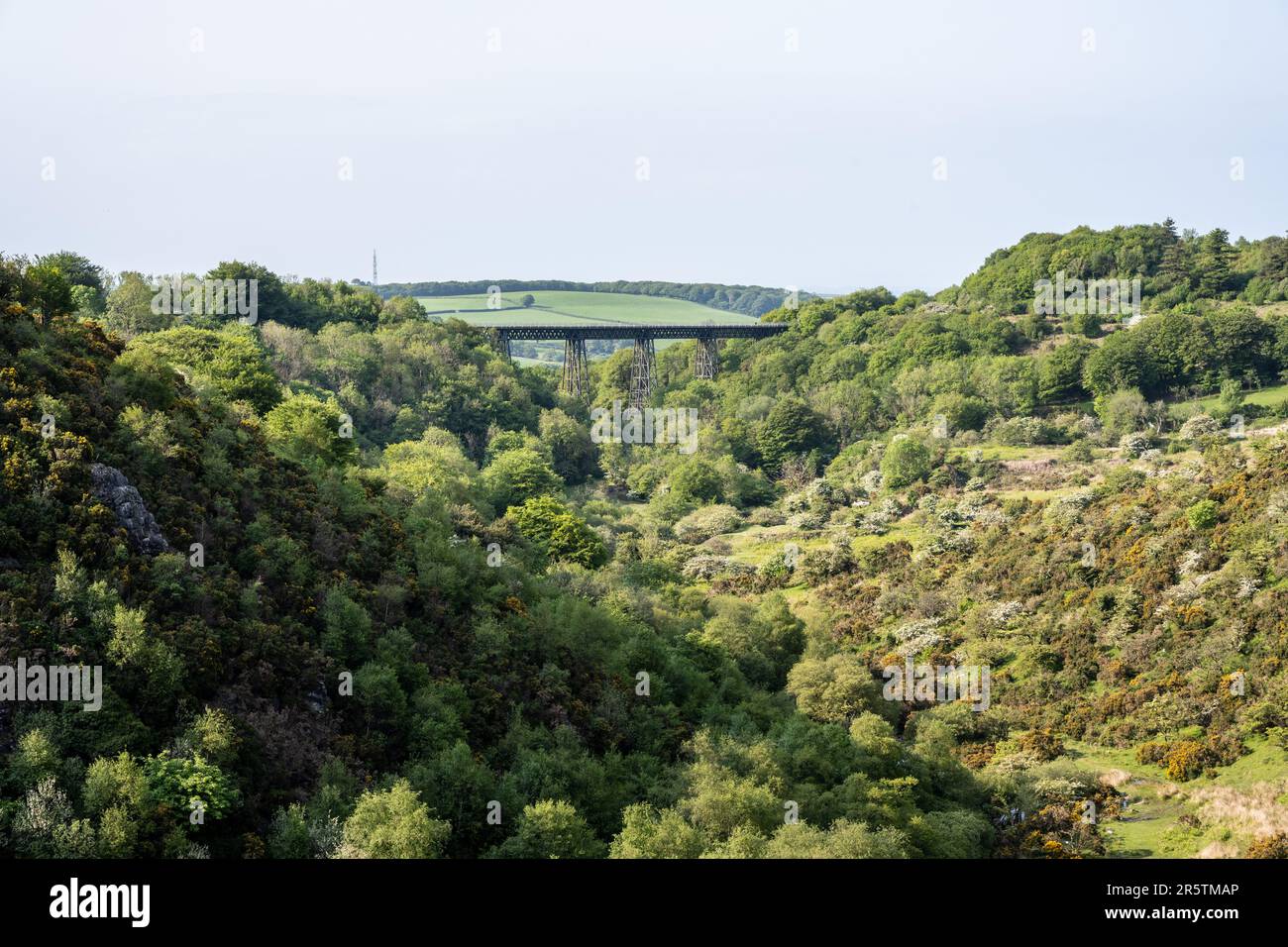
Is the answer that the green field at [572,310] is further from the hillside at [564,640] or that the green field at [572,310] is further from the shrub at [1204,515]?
the shrub at [1204,515]

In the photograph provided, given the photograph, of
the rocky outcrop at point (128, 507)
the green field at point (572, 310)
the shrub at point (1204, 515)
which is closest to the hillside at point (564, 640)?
the rocky outcrop at point (128, 507)

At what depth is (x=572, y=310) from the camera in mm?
172875

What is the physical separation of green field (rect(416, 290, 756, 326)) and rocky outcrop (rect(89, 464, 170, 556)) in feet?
356

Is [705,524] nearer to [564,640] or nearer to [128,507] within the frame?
[564,640]

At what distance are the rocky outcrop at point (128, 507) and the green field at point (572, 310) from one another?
108637 millimetres

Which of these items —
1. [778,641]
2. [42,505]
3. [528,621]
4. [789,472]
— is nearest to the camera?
[42,505]

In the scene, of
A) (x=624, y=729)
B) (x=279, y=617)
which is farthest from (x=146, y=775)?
(x=624, y=729)

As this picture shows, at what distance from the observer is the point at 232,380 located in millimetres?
54344

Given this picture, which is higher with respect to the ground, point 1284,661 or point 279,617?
point 279,617

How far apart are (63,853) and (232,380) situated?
1314 inches

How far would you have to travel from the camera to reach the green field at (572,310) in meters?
152

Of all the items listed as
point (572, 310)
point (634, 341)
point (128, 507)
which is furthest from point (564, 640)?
point (572, 310)
